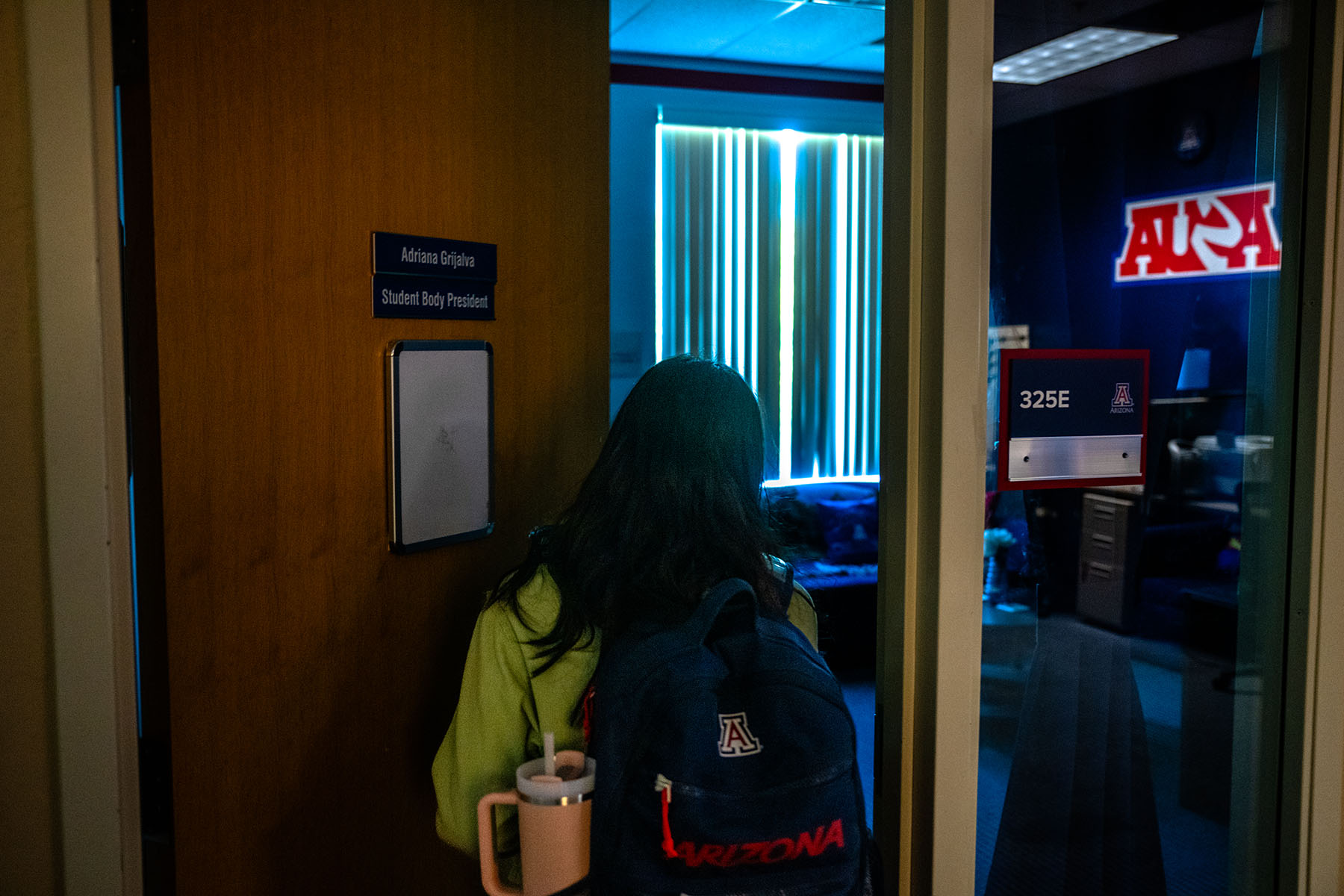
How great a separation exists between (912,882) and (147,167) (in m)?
1.45

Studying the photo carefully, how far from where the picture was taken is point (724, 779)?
110 cm

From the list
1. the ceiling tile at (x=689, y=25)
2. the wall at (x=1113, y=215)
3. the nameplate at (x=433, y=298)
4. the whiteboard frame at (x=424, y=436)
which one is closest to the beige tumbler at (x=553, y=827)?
the whiteboard frame at (x=424, y=436)

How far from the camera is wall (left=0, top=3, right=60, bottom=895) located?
102 centimetres

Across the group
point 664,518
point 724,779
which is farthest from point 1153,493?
point 724,779

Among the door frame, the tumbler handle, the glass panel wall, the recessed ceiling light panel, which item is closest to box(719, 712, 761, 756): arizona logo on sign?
the tumbler handle

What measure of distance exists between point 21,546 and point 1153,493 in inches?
63.3

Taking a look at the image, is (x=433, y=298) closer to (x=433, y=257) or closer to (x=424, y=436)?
(x=433, y=257)

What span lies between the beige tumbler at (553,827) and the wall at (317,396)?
0.47 meters

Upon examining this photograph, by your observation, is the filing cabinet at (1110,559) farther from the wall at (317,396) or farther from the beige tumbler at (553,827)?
the wall at (317,396)

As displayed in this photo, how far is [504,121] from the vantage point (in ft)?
6.09

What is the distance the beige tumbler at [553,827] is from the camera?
1.19 m

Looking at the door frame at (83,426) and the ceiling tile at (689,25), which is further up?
the ceiling tile at (689,25)

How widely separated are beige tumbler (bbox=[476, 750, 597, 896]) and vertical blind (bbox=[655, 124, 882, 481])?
15.3 ft

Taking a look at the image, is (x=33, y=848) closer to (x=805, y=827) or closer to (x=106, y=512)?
(x=106, y=512)
